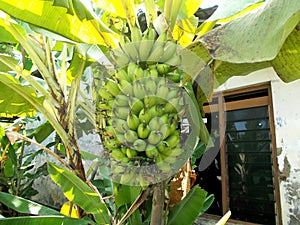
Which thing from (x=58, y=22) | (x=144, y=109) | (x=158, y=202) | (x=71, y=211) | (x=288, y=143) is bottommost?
(x=71, y=211)

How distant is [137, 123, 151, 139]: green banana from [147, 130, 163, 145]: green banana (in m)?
0.01

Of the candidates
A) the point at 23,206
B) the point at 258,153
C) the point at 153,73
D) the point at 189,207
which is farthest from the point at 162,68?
the point at 258,153

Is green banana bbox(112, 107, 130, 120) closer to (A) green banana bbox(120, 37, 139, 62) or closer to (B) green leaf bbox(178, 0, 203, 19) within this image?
(A) green banana bbox(120, 37, 139, 62)

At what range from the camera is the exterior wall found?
7.92 feet

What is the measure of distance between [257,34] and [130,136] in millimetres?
331

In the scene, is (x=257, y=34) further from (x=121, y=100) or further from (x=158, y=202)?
(x=158, y=202)

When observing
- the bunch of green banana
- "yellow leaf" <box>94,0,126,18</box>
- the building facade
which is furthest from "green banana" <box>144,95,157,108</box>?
the building facade

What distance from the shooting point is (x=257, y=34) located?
54cm

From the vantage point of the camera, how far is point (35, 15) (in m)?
0.79

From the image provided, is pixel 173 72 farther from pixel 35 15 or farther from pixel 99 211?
pixel 99 211

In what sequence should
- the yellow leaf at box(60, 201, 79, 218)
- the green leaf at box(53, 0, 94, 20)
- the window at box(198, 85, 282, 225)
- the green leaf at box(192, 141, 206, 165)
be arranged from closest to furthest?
the green leaf at box(53, 0, 94, 20)
the yellow leaf at box(60, 201, 79, 218)
the green leaf at box(192, 141, 206, 165)
the window at box(198, 85, 282, 225)

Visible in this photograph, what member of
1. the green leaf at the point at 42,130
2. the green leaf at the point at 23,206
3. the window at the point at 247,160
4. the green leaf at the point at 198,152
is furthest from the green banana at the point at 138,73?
the window at the point at 247,160

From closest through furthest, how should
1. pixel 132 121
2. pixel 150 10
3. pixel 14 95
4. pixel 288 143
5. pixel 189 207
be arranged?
pixel 132 121
pixel 150 10
pixel 189 207
pixel 14 95
pixel 288 143

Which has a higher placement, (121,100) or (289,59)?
(289,59)
